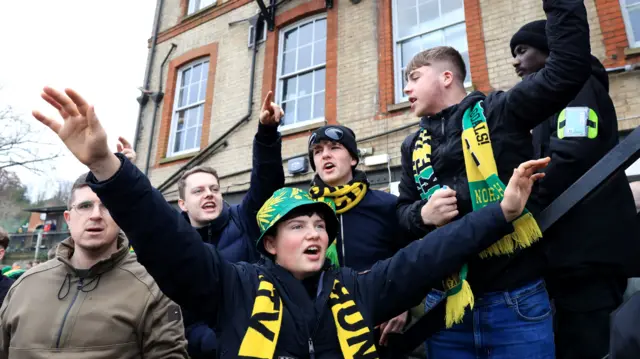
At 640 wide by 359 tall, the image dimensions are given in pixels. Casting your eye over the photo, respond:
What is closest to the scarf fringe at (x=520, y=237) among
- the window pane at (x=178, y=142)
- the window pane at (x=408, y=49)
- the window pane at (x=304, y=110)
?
the window pane at (x=408, y=49)

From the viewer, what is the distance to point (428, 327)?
61.9 inches

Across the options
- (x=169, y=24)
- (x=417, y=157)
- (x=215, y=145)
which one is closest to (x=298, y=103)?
(x=215, y=145)

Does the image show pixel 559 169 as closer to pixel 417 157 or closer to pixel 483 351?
pixel 417 157

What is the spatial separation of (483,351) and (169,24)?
33.0 feet

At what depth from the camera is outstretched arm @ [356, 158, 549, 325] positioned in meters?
1.41

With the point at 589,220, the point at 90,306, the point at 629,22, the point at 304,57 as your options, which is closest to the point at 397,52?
the point at 304,57

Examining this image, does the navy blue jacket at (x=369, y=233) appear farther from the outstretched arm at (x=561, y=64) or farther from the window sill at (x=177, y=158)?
the window sill at (x=177, y=158)

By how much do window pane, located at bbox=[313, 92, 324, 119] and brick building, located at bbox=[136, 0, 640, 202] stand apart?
2 centimetres

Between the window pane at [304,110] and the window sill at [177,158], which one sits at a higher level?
the window pane at [304,110]

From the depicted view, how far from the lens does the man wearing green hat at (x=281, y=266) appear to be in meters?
1.19

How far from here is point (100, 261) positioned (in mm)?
2043

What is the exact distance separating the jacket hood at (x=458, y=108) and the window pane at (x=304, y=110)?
4.91 metres

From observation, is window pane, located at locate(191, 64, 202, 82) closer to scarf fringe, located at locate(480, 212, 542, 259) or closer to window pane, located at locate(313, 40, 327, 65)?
window pane, located at locate(313, 40, 327, 65)

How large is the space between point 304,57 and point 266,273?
6200mm
